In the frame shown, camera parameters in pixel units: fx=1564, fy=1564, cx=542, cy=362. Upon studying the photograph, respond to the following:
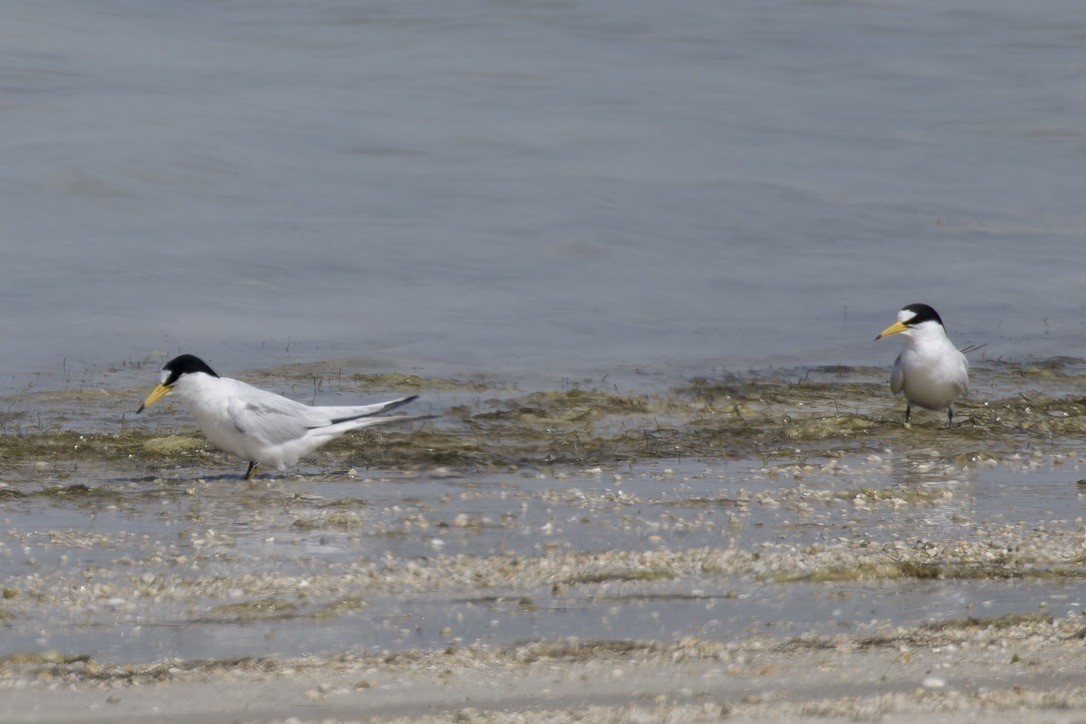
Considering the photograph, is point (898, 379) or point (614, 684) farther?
point (898, 379)

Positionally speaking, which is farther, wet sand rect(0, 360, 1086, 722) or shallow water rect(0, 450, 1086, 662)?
shallow water rect(0, 450, 1086, 662)

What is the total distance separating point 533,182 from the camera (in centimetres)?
1952

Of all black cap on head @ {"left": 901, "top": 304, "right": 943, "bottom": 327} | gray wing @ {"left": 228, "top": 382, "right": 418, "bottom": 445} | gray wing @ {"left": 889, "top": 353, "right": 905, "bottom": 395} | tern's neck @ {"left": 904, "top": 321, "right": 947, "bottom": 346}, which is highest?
black cap on head @ {"left": 901, "top": 304, "right": 943, "bottom": 327}

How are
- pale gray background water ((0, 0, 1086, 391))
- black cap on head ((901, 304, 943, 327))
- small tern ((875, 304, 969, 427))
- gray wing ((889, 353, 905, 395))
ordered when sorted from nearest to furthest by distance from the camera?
1. small tern ((875, 304, 969, 427))
2. gray wing ((889, 353, 905, 395))
3. black cap on head ((901, 304, 943, 327))
4. pale gray background water ((0, 0, 1086, 391))

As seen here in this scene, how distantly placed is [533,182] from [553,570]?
14.2 metres

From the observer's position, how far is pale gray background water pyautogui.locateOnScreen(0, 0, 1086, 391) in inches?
527

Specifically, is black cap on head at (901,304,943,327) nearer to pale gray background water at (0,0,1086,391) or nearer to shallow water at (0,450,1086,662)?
shallow water at (0,450,1086,662)

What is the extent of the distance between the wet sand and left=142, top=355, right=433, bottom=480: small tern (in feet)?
0.57

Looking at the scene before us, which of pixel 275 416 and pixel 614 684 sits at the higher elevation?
pixel 614 684

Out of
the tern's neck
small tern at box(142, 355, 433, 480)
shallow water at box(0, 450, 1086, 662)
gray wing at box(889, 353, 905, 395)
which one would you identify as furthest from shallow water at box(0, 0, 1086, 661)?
the tern's neck

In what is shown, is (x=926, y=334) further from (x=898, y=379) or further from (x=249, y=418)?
(x=249, y=418)

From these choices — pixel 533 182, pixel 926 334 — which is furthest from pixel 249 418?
pixel 533 182

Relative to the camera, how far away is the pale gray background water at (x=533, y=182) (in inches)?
527

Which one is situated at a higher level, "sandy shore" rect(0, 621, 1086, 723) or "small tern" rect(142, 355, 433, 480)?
"sandy shore" rect(0, 621, 1086, 723)
